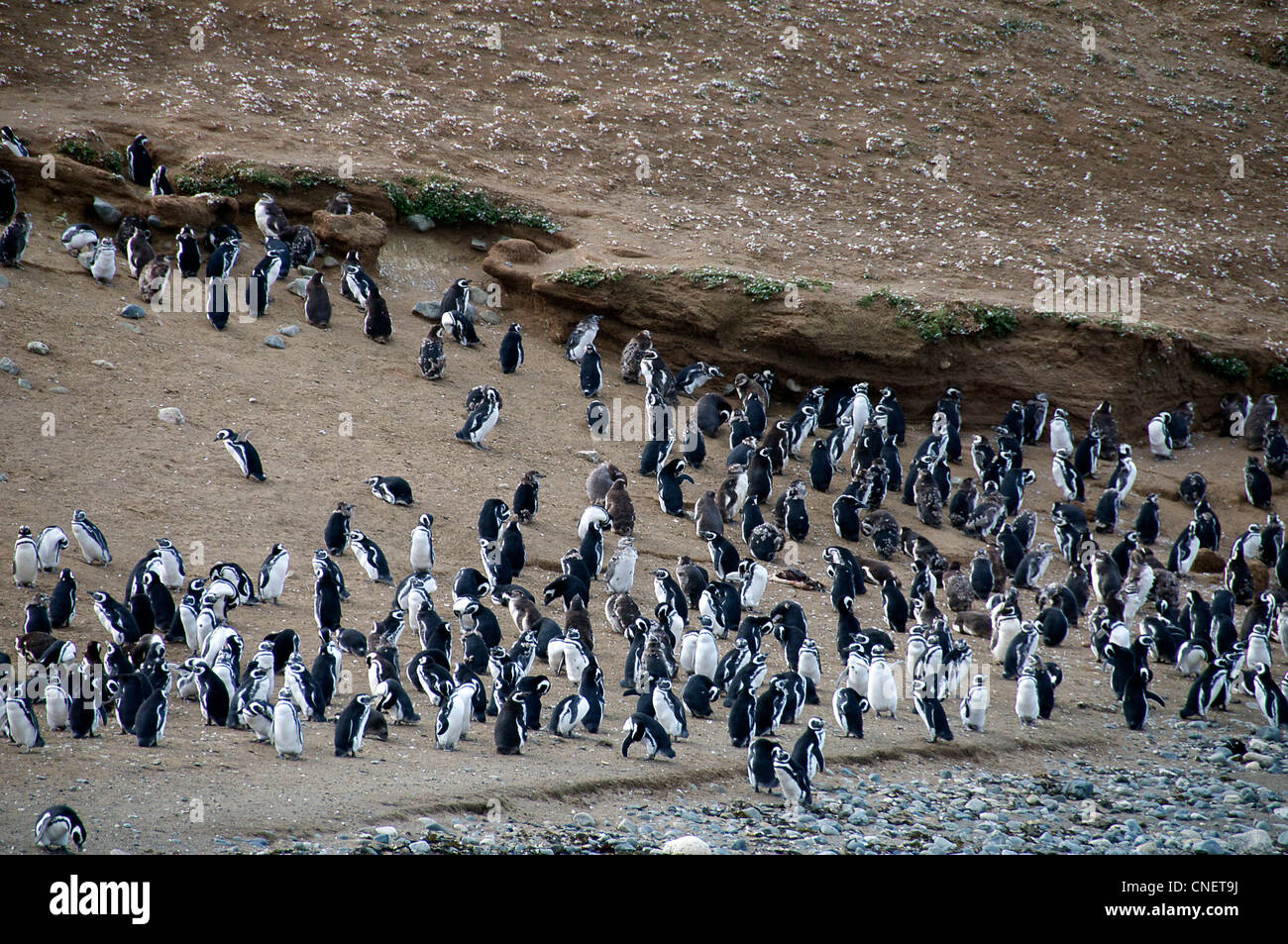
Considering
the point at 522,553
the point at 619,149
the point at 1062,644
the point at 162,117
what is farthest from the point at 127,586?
the point at 619,149

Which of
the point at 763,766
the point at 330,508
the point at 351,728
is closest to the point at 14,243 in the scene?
the point at 330,508

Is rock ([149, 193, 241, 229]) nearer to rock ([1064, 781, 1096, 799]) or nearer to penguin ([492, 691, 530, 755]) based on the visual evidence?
penguin ([492, 691, 530, 755])

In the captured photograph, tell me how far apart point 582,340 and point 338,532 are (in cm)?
761

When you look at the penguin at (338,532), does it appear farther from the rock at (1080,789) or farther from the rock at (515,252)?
the rock at (515,252)

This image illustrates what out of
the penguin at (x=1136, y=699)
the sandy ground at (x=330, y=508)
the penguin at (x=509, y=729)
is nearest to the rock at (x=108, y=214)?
the sandy ground at (x=330, y=508)

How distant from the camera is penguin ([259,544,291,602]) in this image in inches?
455

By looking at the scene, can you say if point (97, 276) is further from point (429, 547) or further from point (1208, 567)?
point (1208, 567)

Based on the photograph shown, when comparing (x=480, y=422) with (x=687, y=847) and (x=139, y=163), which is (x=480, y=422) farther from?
(x=687, y=847)

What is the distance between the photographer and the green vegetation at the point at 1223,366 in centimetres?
2094

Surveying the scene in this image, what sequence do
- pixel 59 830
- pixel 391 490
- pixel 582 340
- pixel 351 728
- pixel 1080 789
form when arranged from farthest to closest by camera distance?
pixel 582 340, pixel 391 490, pixel 1080 789, pixel 351 728, pixel 59 830

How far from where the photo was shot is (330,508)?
45.0 feet

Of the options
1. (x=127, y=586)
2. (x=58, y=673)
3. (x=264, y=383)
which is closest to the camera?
(x=58, y=673)

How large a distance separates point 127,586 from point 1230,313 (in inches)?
768

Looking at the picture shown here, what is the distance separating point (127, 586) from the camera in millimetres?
11141
